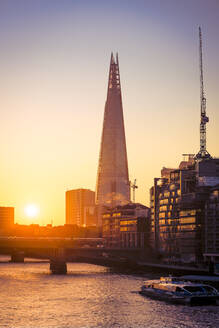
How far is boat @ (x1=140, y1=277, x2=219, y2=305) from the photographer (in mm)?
94062

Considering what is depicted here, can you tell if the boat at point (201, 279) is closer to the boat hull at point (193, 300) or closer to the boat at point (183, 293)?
the boat at point (183, 293)

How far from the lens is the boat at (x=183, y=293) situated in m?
94.1

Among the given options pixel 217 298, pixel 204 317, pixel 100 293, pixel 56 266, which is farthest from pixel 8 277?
pixel 204 317

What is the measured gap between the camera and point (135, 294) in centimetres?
10688

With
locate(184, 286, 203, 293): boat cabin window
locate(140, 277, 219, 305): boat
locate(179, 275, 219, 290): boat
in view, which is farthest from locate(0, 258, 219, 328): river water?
locate(179, 275, 219, 290): boat

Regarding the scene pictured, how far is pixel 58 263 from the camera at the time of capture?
17562cm

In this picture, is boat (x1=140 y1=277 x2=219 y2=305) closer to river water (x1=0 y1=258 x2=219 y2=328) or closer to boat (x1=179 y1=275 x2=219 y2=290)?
river water (x1=0 y1=258 x2=219 y2=328)

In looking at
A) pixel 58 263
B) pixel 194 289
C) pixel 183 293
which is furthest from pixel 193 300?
pixel 58 263

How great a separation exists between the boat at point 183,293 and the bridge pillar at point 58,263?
69.3 meters

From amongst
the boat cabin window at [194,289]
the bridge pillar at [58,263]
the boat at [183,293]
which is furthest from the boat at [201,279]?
the bridge pillar at [58,263]

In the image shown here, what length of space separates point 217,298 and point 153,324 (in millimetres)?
22248

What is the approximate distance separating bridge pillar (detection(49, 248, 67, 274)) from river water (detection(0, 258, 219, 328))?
4592cm

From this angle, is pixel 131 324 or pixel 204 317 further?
pixel 204 317

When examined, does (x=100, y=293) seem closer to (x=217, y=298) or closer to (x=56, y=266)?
(x=217, y=298)
